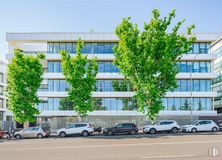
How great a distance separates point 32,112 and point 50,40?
52.2 feet

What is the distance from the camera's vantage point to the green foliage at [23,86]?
35.0m

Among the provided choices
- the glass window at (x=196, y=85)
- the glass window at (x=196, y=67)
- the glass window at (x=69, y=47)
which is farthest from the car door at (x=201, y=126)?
the glass window at (x=69, y=47)

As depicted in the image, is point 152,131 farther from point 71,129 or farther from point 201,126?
point 71,129

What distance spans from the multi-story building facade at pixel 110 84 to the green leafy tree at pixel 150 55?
11.7 meters

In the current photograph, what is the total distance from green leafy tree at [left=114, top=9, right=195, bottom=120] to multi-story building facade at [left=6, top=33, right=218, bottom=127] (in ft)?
38.3

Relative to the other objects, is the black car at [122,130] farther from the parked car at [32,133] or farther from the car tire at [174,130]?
the parked car at [32,133]

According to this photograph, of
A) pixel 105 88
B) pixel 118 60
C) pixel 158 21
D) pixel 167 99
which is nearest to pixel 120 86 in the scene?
pixel 105 88

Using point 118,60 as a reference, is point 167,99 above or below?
below

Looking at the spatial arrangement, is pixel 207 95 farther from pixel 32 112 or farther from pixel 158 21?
pixel 32 112

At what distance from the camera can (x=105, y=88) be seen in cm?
4691

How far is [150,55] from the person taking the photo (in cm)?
3391

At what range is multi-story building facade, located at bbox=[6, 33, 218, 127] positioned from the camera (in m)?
46.1

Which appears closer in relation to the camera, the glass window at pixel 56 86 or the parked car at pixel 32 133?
the parked car at pixel 32 133

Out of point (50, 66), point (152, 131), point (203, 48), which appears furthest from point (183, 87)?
point (50, 66)
